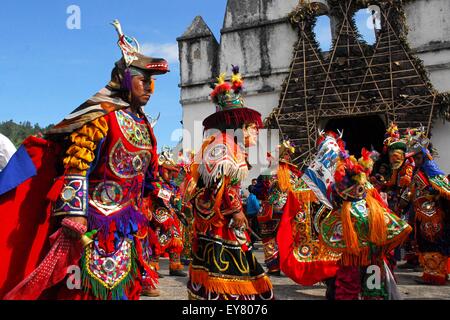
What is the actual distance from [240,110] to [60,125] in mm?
1801

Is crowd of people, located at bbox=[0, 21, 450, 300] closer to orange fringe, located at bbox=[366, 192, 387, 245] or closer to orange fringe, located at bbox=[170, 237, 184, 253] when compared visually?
orange fringe, located at bbox=[366, 192, 387, 245]

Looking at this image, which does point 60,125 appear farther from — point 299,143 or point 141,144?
point 299,143

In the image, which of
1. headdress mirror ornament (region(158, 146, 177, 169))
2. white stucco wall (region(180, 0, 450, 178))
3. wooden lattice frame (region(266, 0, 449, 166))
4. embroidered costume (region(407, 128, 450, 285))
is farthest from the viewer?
white stucco wall (region(180, 0, 450, 178))

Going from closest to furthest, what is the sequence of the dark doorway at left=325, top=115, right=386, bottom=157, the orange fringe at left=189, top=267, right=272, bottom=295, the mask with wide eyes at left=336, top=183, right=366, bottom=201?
the orange fringe at left=189, top=267, right=272, bottom=295, the mask with wide eyes at left=336, top=183, right=366, bottom=201, the dark doorway at left=325, top=115, right=386, bottom=157

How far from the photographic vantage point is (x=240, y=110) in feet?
13.9

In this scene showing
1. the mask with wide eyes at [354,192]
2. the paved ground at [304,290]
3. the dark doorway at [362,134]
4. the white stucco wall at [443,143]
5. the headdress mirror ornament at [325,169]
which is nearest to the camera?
the mask with wide eyes at [354,192]

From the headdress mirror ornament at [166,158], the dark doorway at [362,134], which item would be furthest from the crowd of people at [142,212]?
the dark doorway at [362,134]

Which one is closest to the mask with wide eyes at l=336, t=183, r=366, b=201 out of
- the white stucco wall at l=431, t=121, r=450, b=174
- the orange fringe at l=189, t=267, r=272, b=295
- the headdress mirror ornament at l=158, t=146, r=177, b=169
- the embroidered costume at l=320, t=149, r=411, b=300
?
the embroidered costume at l=320, t=149, r=411, b=300

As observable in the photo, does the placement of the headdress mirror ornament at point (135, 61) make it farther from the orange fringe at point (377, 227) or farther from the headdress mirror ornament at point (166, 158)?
the headdress mirror ornament at point (166, 158)

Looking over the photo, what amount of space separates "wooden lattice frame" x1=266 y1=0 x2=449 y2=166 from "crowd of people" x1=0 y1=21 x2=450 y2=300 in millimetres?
8845

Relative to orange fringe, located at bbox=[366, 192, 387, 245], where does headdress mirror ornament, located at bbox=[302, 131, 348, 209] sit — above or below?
above

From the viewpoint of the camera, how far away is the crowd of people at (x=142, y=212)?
2969mm

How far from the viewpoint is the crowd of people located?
2969 millimetres

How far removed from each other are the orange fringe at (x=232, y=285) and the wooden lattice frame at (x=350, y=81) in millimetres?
10591
